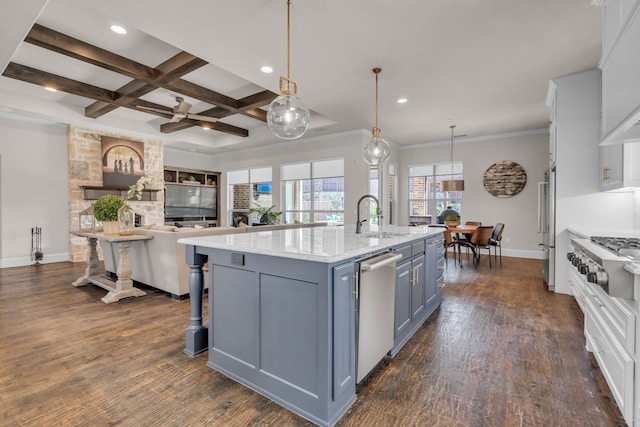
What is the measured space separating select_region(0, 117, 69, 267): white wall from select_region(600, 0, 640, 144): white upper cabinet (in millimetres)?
8493

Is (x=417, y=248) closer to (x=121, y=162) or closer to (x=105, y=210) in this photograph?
(x=105, y=210)

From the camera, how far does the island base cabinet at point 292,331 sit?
1615mm

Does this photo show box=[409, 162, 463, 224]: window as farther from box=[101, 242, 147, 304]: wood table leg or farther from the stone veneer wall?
the stone veneer wall

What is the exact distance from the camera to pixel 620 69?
1884mm

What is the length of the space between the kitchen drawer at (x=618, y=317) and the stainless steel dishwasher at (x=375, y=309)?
1194mm

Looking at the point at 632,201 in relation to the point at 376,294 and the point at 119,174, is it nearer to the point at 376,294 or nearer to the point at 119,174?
the point at 376,294

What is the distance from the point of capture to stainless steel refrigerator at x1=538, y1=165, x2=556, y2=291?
4.11 metres

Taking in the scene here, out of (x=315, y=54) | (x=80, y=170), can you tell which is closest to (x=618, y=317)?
(x=315, y=54)

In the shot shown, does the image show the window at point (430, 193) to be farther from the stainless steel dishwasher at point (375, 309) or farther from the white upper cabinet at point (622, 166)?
the stainless steel dishwasher at point (375, 309)

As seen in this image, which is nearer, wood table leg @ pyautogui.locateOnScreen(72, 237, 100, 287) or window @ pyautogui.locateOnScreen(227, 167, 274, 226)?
wood table leg @ pyautogui.locateOnScreen(72, 237, 100, 287)

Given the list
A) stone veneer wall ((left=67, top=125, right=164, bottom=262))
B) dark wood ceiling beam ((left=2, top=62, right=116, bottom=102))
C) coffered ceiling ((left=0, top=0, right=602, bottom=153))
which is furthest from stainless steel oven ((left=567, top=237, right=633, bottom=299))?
stone veneer wall ((left=67, top=125, right=164, bottom=262))

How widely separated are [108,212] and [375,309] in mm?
3820

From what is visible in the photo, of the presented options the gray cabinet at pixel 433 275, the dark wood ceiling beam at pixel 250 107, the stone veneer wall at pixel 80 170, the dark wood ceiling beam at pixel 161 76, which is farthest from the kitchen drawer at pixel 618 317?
the stone veneer wall at pixel 80 170

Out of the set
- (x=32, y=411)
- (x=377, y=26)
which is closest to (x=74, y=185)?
(x=32, y=411)
